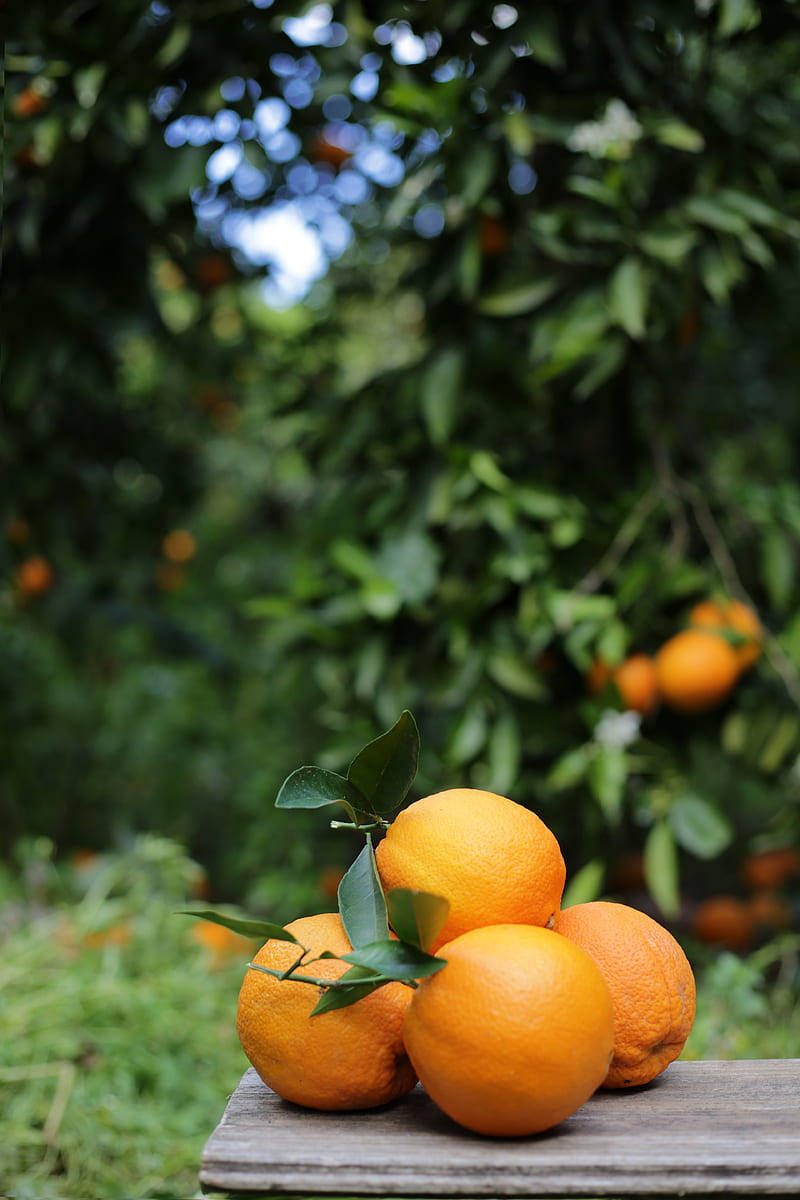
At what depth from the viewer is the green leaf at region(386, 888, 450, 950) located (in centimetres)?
57

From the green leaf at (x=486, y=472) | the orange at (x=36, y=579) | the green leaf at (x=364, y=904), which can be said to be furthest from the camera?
the orange at (x=36, y=579)

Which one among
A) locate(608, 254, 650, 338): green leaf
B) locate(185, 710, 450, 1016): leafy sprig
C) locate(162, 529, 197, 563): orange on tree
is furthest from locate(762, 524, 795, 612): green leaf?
locate(162, 529, 197, 563): orange on tree

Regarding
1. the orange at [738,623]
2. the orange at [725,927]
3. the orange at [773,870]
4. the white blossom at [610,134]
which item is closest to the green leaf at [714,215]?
the white blossom at [610,134]

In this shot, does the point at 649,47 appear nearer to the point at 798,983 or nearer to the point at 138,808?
the point at 798,983

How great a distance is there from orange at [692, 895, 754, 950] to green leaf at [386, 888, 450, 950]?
186cm

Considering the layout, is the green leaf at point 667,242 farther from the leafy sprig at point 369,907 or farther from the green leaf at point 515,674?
the leafy sprig at point 369,907

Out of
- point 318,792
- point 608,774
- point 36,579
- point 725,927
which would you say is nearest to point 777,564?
point 608,774

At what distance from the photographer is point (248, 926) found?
592mm

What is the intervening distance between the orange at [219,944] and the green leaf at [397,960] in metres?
1.67

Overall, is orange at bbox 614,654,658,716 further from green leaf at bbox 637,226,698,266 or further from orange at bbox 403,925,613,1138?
orange at bbox 403,925,613,1138

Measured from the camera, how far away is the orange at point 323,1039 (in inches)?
23.9

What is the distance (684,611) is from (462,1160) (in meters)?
1.22

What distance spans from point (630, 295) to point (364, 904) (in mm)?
978

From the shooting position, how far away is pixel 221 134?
1514mm
